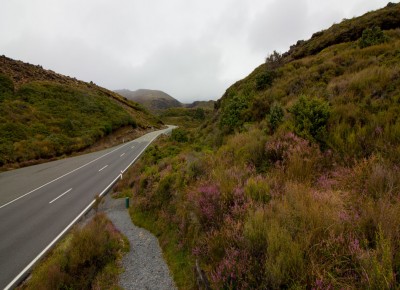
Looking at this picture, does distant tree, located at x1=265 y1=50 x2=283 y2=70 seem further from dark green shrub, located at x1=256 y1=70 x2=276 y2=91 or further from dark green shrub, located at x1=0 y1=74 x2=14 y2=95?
dark green shrub, located at x1=0 y1=74 x2=14 y2=95

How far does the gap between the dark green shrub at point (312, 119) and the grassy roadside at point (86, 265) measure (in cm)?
635

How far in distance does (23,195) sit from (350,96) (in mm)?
17624

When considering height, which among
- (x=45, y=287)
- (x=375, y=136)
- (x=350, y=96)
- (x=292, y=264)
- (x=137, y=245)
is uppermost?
(x=350, y=96)

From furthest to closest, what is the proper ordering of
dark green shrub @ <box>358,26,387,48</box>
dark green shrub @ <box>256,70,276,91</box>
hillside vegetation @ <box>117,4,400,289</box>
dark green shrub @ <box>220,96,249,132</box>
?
dark green shrub @ <box>256,70,276,91</box>, dark green shrub @ <box>358,26,387,48</box>, dark green shrub @ <box>220,96,249,132</box>, hillside vegetation @ <box>117,4,400,289</box>

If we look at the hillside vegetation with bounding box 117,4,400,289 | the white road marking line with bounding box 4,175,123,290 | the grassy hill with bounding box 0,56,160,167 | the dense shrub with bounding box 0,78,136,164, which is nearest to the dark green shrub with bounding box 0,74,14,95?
the grassy hill with bounding box 0,56,160,167

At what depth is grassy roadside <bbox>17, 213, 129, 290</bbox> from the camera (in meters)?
5.33

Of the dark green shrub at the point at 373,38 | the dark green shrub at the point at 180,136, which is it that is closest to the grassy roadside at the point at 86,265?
the dark green shrub at the point at 180,136

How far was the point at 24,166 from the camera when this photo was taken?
23891mm

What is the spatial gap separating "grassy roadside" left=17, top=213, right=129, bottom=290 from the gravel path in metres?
0.26

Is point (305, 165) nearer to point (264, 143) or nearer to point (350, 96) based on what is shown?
point (264, 143)

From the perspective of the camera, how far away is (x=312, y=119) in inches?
270

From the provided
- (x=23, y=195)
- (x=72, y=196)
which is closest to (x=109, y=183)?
(x=72, y=196)

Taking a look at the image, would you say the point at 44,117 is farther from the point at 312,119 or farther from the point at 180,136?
the point at 312,119

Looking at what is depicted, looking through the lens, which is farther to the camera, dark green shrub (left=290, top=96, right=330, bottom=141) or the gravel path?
dark green shrub (left=290, top=96, right=330, bottom=141)
